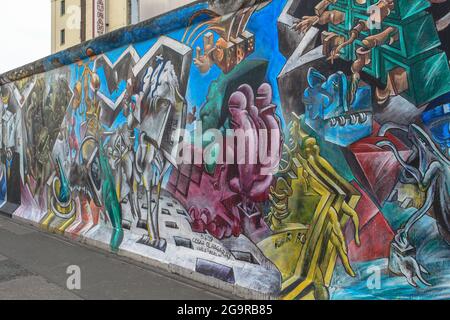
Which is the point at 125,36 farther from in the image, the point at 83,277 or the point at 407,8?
the point at 407,8

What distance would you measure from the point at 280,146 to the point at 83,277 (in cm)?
284

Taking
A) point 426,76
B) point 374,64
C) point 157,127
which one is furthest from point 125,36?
point 426,76

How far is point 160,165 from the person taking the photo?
5805 mm

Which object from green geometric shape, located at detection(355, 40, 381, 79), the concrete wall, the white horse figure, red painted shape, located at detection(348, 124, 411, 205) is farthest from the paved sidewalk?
the concrete wall

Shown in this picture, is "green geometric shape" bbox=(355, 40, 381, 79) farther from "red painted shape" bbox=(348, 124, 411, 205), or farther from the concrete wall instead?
the concrete wall

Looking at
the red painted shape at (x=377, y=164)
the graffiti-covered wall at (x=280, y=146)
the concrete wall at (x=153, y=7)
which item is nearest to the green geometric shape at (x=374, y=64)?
the graffiti-covered wall at (x=280, y=146)

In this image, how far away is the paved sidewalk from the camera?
457cm

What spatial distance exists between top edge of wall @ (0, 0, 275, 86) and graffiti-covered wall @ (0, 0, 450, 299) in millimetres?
31

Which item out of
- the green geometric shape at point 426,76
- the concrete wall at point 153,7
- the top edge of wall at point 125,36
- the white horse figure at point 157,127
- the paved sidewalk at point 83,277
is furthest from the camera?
the concrete wall at point 153,7

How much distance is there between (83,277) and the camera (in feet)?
17.1

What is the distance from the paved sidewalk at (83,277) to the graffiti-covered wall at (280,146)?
0.82ft

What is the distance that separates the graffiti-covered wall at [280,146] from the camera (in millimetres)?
3330

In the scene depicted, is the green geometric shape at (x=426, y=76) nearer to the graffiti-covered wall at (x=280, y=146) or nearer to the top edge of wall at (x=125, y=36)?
the graffiti-covered wall at (x=280, y=146)
